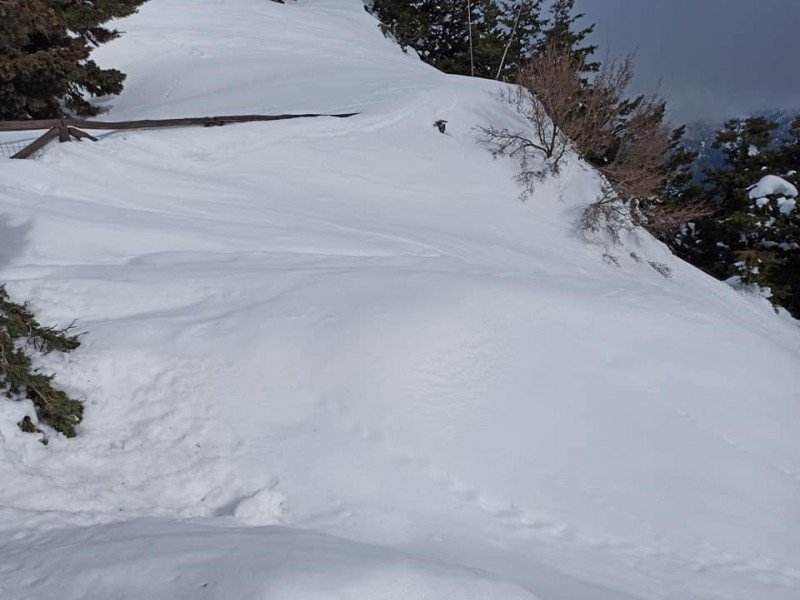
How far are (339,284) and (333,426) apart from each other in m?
2.19

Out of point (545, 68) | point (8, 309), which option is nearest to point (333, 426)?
point (8, 309)

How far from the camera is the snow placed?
19516mm

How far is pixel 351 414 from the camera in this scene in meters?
4.39

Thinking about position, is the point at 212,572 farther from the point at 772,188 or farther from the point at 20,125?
the point at 772,188

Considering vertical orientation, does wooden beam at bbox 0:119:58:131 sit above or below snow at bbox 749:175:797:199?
below

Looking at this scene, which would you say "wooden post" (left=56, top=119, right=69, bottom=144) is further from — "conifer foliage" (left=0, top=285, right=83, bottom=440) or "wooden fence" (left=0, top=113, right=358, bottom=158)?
"conifer foliage" (left=0, top=285, right=83, bottom=440)

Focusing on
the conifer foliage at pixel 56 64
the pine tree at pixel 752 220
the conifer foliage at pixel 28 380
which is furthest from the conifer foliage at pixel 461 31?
the conifer foliage at pixel 28 380

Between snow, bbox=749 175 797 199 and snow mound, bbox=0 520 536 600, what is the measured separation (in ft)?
75.5

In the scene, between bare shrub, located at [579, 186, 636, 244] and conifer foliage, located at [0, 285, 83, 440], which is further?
bare shrub, located at [579, 186, 636, 244]

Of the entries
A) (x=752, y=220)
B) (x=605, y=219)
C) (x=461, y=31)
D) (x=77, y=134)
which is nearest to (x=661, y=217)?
(x=605, y=219)

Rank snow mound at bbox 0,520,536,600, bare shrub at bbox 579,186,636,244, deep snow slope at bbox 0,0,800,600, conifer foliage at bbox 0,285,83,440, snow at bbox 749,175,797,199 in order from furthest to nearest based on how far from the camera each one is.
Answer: snow at bbox 749,175,797,199 < bare shrub at bbox 579,186,636,244 < conifer foliage at bbox 0,285,83,440 < deep snow slope at bbox 0,0,800,600 < snow mound at bbox 0,520,536,600

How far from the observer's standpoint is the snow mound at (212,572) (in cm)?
217

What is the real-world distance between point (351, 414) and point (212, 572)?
85.9 inches

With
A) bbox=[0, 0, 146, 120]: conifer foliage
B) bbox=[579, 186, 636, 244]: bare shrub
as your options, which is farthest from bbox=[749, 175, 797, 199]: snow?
bbox=[0, 0, 146, 120]: conifer foliage
